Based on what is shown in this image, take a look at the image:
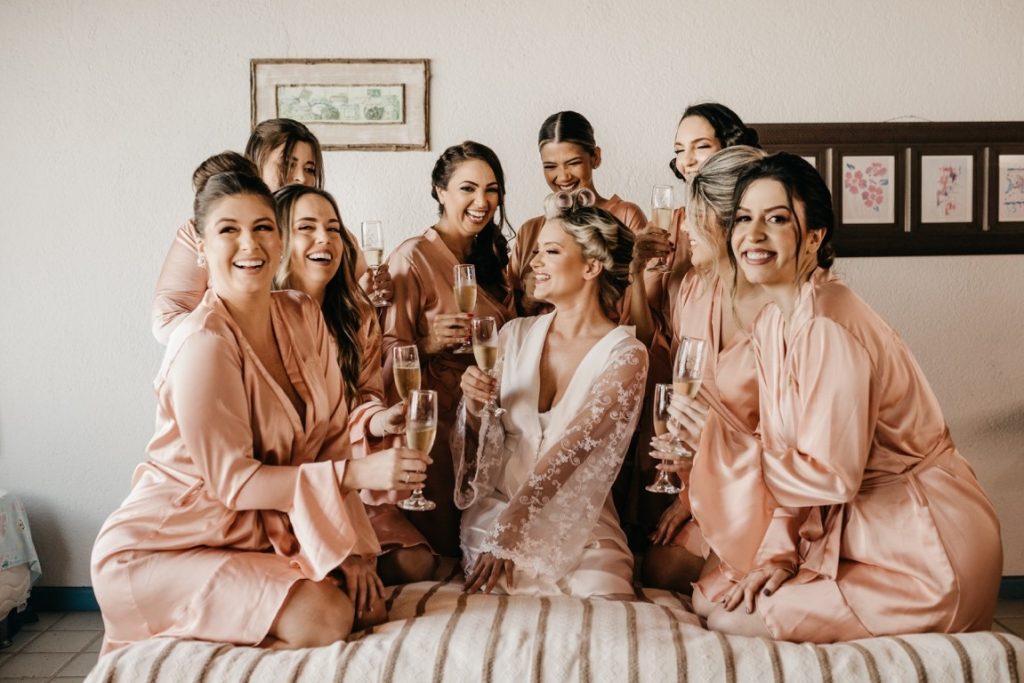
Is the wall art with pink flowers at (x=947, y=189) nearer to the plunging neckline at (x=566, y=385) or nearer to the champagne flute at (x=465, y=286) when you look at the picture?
the plunging neckline at (x=566, y=385)

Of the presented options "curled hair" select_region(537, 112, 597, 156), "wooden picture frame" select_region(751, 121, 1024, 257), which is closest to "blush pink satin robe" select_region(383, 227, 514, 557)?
"curled hair" select_region(537, 112, 597, 156)

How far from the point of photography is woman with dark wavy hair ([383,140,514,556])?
3.40 metres

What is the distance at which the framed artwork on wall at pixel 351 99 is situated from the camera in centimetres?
408

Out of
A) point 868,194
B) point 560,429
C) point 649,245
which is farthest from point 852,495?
point 868,194

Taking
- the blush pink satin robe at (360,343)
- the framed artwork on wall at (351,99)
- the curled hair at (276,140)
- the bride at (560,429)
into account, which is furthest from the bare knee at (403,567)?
the framed artwork on wall at (351,99)

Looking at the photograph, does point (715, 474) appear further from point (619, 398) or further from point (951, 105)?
point (951, 105)

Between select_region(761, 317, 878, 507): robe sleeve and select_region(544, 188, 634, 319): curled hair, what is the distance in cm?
86

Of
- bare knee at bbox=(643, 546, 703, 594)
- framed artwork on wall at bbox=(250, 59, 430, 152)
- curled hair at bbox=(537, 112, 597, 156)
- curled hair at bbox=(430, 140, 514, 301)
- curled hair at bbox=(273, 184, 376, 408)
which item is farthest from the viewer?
framed artwork on wall at bbox=(250, 59, 430, 152)

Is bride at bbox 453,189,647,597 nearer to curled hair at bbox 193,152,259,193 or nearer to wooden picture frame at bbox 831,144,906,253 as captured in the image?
curled hair at bbox 193,152,259,193

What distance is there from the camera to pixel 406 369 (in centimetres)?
257

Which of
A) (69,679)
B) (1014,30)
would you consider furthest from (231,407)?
(1014,30)

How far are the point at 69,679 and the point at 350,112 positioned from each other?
2488 mm

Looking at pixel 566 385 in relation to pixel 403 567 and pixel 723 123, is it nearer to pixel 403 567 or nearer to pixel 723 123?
pixel 403 567

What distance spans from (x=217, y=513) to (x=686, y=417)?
1233 mm
